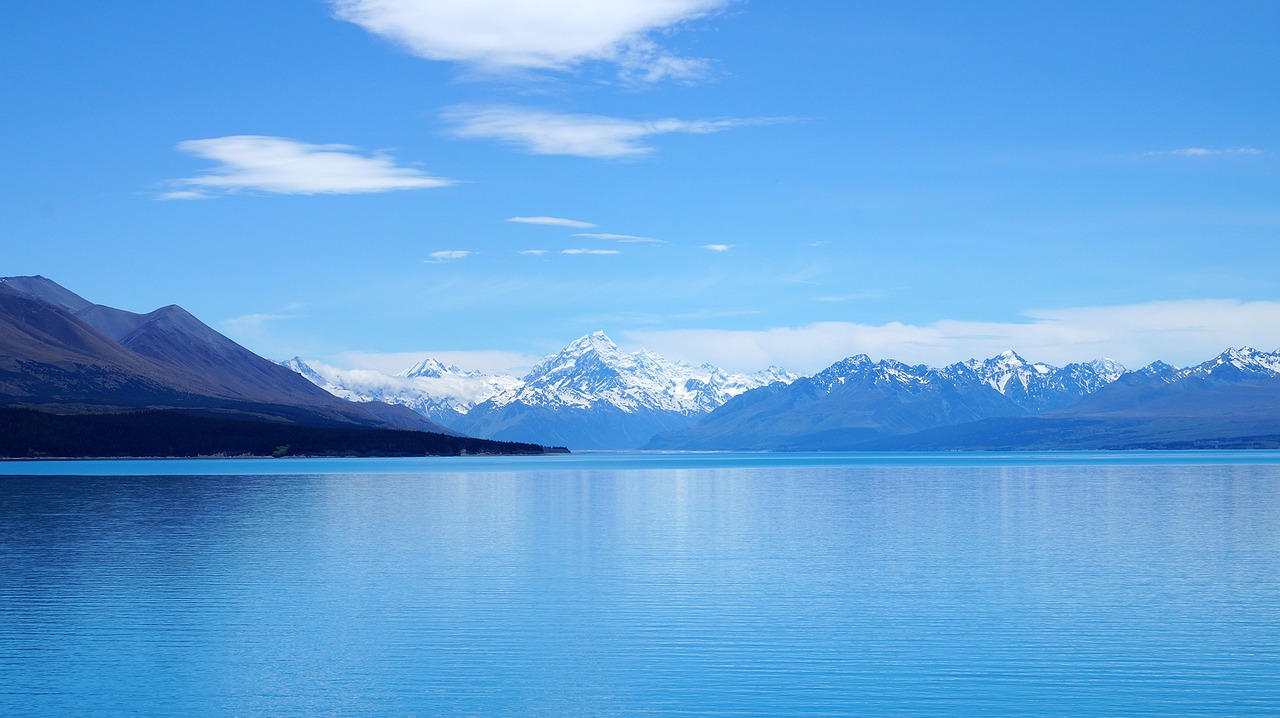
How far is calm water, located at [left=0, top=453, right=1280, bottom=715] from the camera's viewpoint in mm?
28250

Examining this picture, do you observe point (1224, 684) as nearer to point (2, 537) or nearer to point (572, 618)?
point (572, 618)

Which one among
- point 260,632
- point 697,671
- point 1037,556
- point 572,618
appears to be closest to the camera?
point 697,671

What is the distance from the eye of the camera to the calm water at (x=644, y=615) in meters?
28.2

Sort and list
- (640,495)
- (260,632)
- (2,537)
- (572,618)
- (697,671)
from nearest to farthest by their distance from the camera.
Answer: (697,671), (260,632), (572,618), (2,537), (640,495)

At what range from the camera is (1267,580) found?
45.1 meters

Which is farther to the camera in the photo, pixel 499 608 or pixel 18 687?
pixel 499 608

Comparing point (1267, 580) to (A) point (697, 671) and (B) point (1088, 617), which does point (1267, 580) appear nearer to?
(B) point (1088, 617)

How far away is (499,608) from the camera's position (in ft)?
133

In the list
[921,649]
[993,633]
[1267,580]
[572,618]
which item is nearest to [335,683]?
[572,618]

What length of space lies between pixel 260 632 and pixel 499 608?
26.7ft

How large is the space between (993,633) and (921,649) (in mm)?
3402

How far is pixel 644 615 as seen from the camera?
39.0m

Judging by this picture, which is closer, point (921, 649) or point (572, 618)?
point (921, 649)

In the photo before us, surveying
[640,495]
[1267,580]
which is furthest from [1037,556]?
[640,495]
